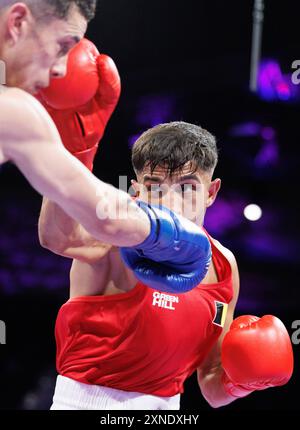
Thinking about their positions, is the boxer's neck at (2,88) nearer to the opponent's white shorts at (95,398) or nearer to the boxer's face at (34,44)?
the boxer's face at (34,44)

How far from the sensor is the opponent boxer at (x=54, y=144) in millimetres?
1379

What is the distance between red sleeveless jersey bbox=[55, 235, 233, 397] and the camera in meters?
2.01

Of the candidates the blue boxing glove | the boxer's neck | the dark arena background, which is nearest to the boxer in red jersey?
the blue boxing glove

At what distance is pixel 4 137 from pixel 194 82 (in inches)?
166

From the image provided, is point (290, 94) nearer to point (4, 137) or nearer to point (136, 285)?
point (136, 285)

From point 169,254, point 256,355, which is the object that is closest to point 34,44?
point 169,254

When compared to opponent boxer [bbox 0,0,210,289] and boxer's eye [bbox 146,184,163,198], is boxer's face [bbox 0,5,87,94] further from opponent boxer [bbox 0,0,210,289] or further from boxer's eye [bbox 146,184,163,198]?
boxer's eye [bbox 146,184,163,198]

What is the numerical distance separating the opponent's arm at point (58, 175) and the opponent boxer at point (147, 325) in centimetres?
46

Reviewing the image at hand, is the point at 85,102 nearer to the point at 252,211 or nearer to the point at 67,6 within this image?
the point at 67,6

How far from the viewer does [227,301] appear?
231 centimetres

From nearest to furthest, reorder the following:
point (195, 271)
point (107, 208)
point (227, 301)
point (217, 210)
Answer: point (107, 208)
point (195, 271)
point (227, 301)
point (217, 210)

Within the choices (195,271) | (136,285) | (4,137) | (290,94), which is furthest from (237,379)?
(290,94)

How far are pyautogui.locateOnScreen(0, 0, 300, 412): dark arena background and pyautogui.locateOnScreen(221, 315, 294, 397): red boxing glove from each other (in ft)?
9.35

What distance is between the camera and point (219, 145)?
527 cm
